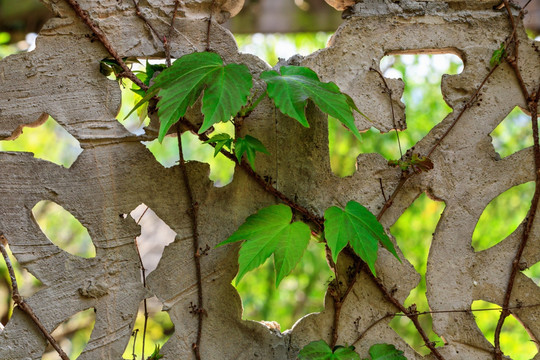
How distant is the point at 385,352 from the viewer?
1742 mm

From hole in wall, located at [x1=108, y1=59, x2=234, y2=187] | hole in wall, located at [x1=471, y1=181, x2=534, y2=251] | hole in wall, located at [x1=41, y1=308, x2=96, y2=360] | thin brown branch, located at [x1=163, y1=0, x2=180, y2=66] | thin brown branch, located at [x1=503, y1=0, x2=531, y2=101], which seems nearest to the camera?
thin brown branch, located at [x1=163, y1=0, x2=180, y2=66]

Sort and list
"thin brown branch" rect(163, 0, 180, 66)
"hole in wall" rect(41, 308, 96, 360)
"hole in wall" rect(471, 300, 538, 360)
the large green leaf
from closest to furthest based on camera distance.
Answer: the large green leaf
"thin brown branch" rect(163, 0, 180, 66)
"hole in wall" rect(471, 300, 538, 360)
"hole in wall" rect(41, 308, 96, 360)

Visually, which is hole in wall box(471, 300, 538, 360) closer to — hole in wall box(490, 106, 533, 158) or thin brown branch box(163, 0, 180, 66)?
Result: hole in wall box(490, 106, 533, 158)

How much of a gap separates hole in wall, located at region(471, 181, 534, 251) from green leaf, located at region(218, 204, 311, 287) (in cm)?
351

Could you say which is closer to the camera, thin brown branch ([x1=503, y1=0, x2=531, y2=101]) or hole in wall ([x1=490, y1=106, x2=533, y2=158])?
thin brown branch ([x1=503, y1=0, x2=531, y2=101])

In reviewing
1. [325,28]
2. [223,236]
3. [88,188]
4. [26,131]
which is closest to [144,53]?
[88,188]

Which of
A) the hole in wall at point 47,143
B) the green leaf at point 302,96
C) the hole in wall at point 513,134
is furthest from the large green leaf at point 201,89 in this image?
the hole in wall at point 513,134

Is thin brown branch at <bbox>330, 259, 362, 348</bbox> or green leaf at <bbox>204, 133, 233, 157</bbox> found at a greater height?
green leaf at <bbox>204, 133, 233, 157</bbox>

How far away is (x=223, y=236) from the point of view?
179 centimetres

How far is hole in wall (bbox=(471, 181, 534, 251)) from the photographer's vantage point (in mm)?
4707

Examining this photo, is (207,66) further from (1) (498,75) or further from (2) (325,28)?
(2) (325,28)

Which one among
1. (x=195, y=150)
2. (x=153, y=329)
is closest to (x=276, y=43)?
(x=195, y=150)

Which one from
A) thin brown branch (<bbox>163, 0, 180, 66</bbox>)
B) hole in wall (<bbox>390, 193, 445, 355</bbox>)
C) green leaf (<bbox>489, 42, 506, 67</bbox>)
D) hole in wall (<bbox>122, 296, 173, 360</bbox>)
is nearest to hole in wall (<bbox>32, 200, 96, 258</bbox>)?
hole in wall (<bbox>122, 296, 173, 360</bbox>)

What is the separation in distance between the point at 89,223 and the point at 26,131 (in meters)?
3.62
